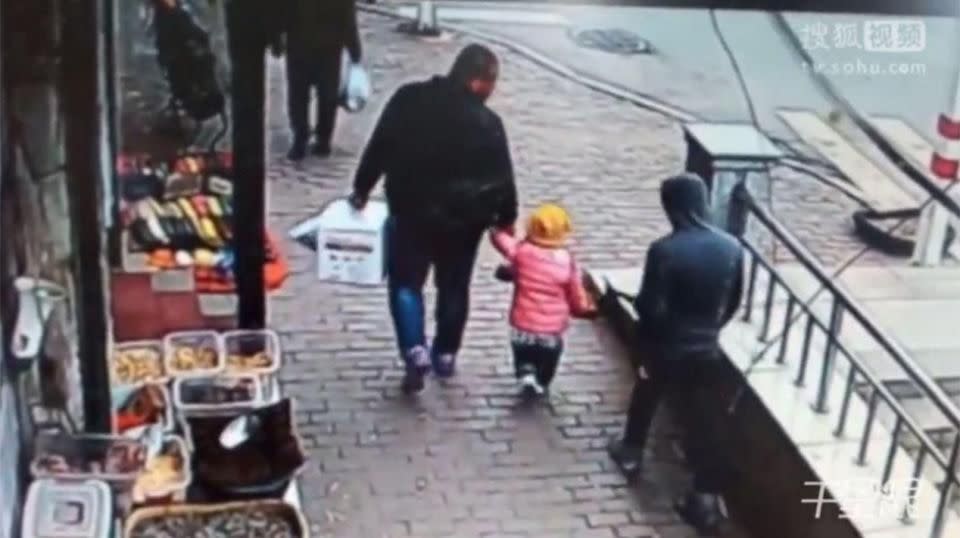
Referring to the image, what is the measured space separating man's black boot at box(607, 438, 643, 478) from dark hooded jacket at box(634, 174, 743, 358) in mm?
183

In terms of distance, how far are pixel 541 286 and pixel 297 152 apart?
1.57 feet

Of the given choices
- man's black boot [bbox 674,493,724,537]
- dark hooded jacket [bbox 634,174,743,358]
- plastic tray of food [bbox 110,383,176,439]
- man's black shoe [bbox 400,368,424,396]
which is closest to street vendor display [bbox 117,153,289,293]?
plastic tray of food [bbox 110,383,176,439]

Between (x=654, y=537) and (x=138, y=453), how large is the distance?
0.89 metres

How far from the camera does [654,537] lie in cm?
339

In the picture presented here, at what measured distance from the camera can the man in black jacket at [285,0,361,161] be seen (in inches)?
123

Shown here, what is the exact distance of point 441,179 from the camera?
128 inches

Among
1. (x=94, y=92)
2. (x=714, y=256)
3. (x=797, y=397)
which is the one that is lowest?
(x=797, y=397)

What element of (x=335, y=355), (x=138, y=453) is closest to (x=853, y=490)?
(x=335, y=355)

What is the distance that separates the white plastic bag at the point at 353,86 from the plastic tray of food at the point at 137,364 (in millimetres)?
539

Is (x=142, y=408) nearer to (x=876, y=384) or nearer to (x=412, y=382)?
(x=412, y=382)

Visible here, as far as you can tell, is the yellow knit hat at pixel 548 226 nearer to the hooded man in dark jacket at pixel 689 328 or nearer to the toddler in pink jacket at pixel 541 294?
the toddler in pink jacket at pixel 541 294

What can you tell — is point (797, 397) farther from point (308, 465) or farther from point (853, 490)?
point (308, 465)

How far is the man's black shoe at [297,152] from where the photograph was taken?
126 inches

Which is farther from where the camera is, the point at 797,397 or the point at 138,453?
the point at 797,397
